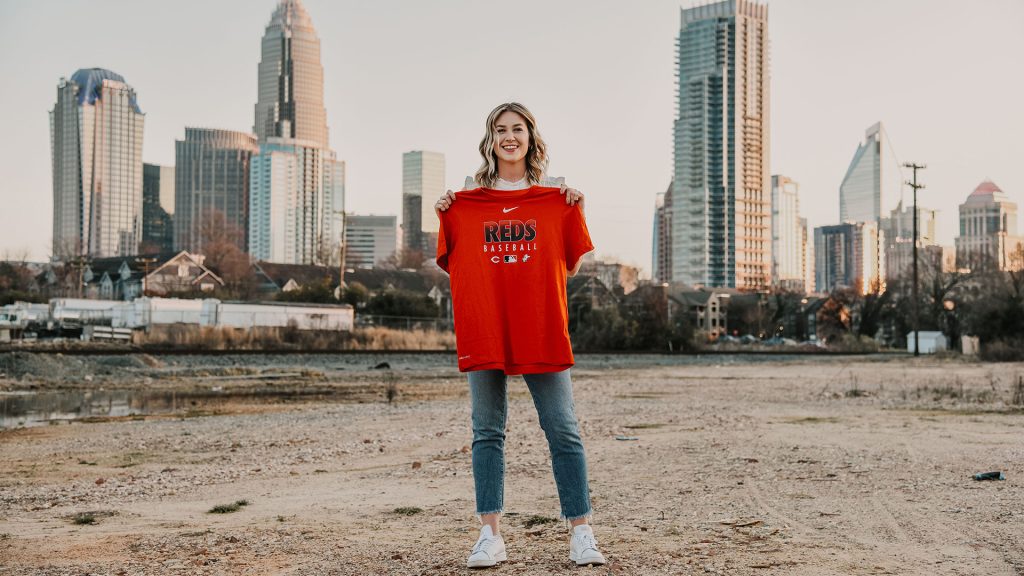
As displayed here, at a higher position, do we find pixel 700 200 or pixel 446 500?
pixel 700 200

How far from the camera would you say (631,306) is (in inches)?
2446

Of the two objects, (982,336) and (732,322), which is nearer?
(982,336)

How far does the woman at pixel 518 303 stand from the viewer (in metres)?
4.21

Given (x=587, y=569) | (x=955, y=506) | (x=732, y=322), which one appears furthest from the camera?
(x=732, y=322)

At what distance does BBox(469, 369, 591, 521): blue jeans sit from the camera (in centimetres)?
429

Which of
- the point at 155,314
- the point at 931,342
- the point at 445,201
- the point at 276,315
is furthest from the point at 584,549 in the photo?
the point at 931,342

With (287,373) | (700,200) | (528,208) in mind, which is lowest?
(287,373)

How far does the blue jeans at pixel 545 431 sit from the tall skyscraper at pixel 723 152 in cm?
17430

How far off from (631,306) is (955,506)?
2247 inches

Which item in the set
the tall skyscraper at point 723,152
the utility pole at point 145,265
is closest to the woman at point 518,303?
the utility pole at point 145,265

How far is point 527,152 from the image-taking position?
4.61 metres

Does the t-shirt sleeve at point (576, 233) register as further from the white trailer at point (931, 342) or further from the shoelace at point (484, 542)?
the white trailer at point (931, 342)

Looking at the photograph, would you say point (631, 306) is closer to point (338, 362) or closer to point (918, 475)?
point (338, 362)

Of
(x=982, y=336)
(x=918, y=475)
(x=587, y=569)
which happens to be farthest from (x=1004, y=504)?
→ (x=982, y=336)
